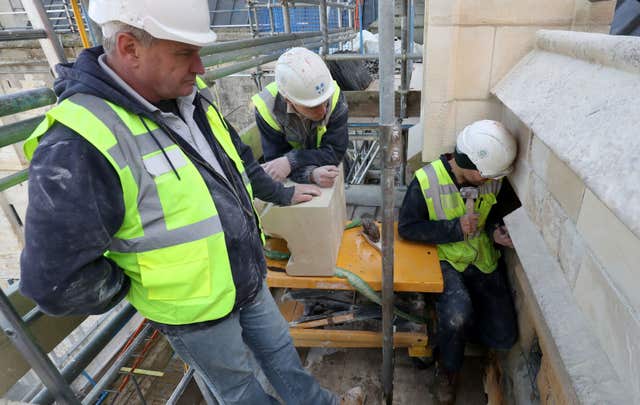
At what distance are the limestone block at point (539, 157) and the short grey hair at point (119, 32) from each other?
71.9 inches

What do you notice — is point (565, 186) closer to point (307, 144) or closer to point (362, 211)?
point (307, 144)

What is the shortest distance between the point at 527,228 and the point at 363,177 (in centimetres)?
480

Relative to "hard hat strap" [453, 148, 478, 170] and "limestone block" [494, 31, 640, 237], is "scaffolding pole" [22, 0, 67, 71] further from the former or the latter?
"hard hat strap" [453, 148, 478, 170]

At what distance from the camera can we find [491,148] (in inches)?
93.1

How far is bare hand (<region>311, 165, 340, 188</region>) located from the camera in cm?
260

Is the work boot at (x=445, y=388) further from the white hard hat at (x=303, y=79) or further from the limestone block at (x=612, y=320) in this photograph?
the white hard hat at (x=303, y=79)

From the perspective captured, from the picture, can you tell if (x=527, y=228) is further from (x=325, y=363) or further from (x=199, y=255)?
(x=325, y=363)

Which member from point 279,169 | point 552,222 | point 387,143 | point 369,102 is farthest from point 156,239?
point 369,102

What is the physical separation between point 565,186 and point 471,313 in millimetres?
1445

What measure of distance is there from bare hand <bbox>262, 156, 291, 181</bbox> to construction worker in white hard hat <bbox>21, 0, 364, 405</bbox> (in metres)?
0.87

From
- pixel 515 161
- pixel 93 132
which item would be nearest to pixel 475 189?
pixel 515 161

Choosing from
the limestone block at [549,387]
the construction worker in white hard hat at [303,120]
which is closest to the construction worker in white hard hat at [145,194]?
the construction worker in white hard hat at [303,120]

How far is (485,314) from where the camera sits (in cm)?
282

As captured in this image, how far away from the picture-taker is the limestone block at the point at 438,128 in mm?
2807
